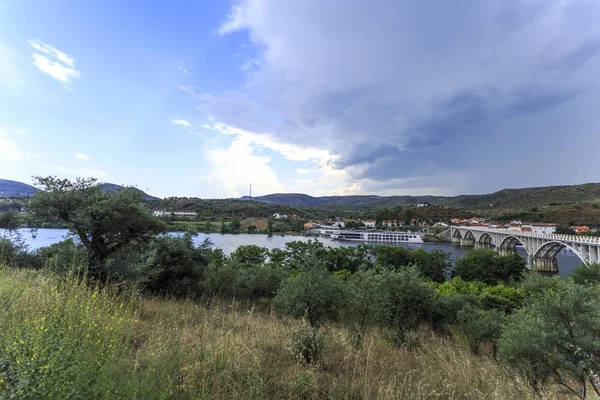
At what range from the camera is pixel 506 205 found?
10631 cm

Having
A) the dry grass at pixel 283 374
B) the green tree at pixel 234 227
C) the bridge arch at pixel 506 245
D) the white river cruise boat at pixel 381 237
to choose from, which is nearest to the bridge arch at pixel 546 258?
the bridge arch at pixel 506 245

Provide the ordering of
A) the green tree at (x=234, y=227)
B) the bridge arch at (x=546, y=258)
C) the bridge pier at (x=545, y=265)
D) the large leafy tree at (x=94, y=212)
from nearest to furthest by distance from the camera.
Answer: the large leafy tree at (x=94, y=212), the bridge arch at (x=546, y=258), the bridge pier at (x=545, y=265), the green tree at (x=234, y=227)

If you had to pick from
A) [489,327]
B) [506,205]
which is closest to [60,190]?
[489,327]

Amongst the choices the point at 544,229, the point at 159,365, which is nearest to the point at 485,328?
the point at 159,365

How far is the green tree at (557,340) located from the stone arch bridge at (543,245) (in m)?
36.1

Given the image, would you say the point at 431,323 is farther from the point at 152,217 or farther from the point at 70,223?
the point at 70,223

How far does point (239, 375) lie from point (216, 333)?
1125mm

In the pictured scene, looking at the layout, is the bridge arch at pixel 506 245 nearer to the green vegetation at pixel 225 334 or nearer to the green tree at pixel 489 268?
the green tree at pixel 489 268

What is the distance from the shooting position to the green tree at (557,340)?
13.9 ft

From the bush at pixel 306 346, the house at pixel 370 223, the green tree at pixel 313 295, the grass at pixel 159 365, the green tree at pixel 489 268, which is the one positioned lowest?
the green tree at pixel 489 268

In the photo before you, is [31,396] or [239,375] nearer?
[31,396]

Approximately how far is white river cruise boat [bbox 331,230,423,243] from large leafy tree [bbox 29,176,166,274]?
70.1m

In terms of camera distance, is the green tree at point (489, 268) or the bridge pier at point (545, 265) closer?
the green tree at point (489, 268)

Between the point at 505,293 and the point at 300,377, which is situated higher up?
the point at 300,377
